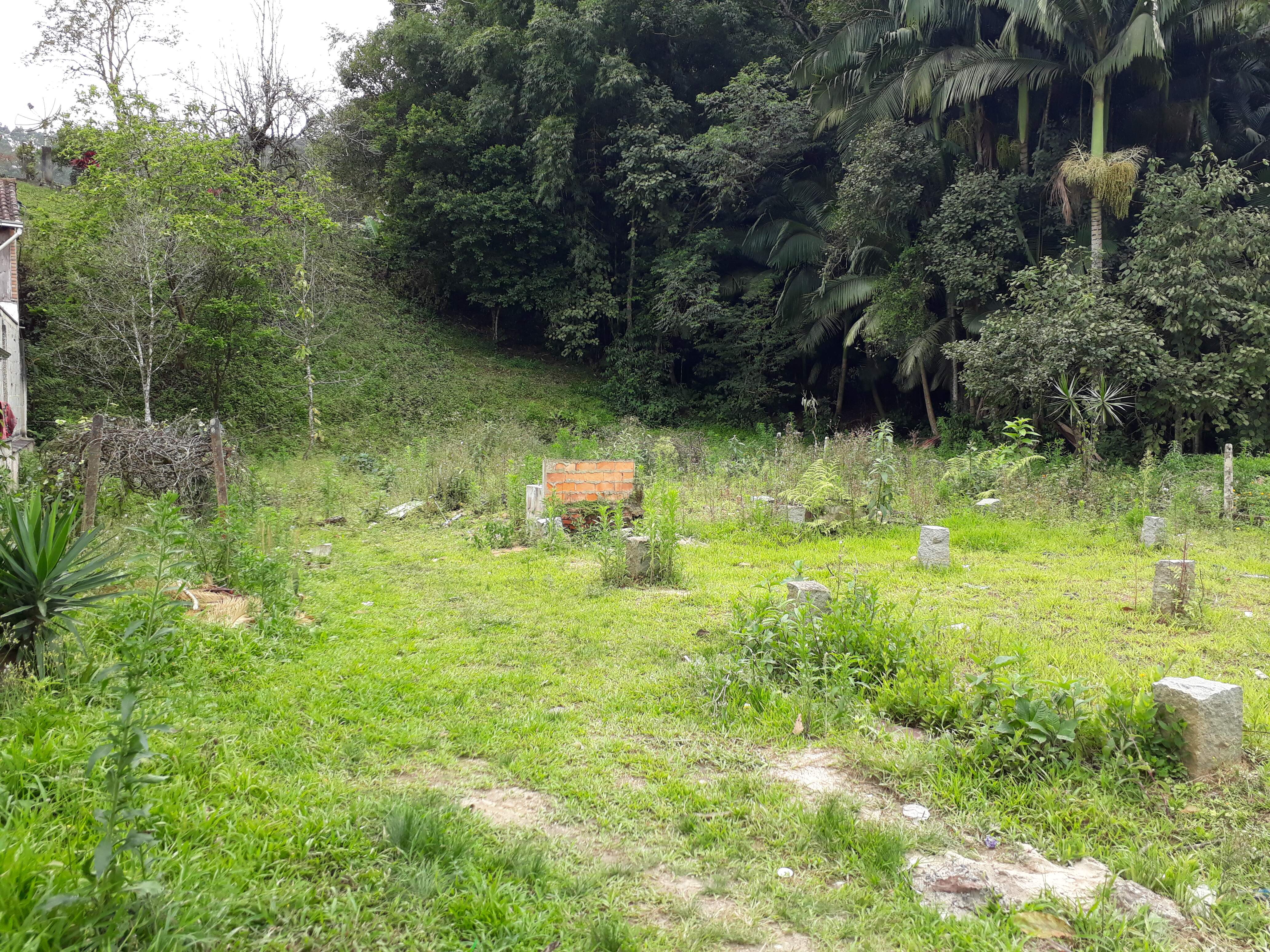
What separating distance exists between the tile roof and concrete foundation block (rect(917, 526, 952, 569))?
1661 cm

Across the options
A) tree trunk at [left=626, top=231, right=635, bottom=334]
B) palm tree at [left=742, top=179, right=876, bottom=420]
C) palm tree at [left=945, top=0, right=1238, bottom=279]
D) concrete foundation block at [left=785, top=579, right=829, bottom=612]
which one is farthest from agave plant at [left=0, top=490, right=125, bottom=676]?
tree trunk at [left=626, top=231, right=635, bottom=334]

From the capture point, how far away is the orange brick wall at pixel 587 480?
28.9ft

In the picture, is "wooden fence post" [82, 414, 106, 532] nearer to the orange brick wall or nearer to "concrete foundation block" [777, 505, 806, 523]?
the orange brick wall

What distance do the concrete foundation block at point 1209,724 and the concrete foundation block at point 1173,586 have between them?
2.49 meters

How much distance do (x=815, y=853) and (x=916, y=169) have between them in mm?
16985

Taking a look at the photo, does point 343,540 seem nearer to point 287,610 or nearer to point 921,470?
point 287,610

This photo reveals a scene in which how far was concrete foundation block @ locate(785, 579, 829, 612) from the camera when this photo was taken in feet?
14.5

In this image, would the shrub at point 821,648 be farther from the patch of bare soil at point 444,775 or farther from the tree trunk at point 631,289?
the tree trunk at point 631,289

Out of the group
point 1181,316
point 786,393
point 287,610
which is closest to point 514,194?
point 786,393

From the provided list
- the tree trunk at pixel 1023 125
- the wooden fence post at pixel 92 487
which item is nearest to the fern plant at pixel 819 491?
the wooden fence post at pixel 92 487

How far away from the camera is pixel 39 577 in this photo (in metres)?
3.35

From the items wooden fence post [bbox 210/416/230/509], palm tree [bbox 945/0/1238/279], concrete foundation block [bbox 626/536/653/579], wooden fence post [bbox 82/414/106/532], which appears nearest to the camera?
wooden fence post [bbox 82/414/106/532]

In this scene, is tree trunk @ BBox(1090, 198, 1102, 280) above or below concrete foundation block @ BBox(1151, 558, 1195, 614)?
above

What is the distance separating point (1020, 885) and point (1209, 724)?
4.03 feet
